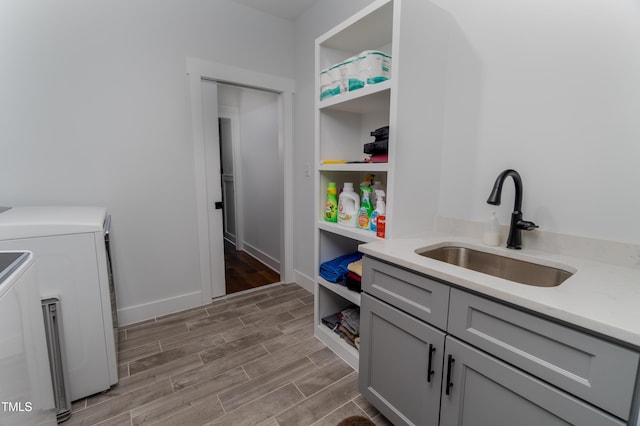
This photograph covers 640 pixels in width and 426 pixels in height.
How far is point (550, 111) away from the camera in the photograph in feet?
4.10

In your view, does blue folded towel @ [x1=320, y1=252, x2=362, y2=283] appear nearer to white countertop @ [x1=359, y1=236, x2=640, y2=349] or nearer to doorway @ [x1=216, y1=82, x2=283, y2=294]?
white countertop @ [x1=359, y1=236, x2=640, y2=349]

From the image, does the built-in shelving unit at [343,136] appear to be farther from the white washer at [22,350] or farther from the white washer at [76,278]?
the white washer at [22,350]

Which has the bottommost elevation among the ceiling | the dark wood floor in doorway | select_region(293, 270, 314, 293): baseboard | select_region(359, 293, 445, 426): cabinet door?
the dark wood floor in doorway

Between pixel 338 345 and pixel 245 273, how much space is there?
179 centimetres

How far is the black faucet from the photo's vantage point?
121cm

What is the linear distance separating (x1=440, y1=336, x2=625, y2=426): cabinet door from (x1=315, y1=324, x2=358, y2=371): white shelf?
77 cm

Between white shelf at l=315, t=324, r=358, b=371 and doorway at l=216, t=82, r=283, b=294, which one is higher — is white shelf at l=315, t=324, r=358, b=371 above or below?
below

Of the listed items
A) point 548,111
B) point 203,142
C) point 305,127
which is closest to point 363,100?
point 548,111

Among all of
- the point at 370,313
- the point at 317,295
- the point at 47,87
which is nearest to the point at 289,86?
the point at 47,87

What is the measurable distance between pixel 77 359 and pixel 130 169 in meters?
1.30

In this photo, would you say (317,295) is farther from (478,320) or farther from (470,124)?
(470,124)

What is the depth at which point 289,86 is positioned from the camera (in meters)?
2.81

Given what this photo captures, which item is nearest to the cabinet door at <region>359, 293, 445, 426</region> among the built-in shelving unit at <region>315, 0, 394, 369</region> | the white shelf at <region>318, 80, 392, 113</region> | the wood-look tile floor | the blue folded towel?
the wood-look tile floor

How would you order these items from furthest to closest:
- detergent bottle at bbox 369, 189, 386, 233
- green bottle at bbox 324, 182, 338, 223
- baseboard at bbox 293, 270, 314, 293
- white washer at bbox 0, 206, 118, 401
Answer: baseboard at bbox 293, 270, 314, 293
green bottle at bbox 324, 182, 338, 223
detergent bottle at bbox 369, 189, 386, 233
white washer at bbox 0, 206, 118, 401
